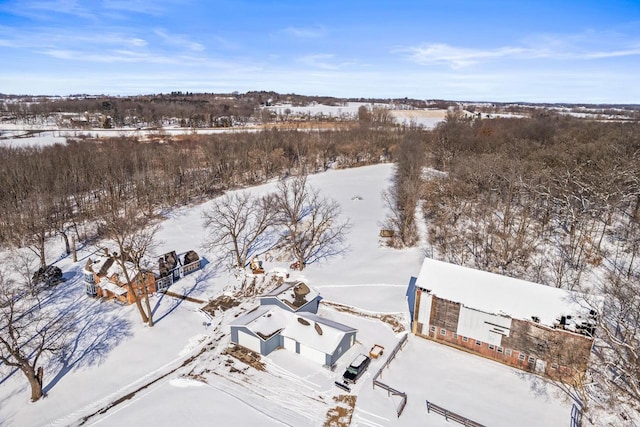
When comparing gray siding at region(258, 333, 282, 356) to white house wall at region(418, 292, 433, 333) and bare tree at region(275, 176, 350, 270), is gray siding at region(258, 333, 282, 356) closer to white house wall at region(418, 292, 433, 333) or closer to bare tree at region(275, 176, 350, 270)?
white house wall at region(418, 292, 433, 333)

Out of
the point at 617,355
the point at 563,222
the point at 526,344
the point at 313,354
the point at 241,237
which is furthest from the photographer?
the point at 241,237

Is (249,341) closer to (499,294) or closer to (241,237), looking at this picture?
(499,294)

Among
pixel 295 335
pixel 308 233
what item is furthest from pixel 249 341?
pixel 308 233

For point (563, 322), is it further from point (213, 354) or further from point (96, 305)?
point (96, 305)

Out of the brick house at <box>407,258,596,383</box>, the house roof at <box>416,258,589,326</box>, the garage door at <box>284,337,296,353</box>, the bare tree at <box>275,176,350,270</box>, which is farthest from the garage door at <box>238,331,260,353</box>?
the bare tree at <box>275,176,350,270</box>

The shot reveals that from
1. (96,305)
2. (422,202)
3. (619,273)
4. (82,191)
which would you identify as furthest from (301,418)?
(82,191)

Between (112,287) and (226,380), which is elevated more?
(112,287)
